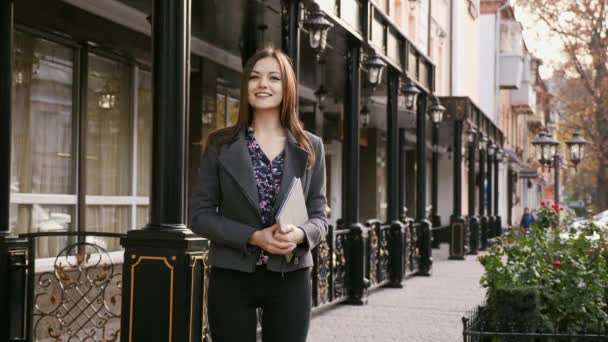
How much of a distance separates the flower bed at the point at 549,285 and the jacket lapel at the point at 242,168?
383 cm

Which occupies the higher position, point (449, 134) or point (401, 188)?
point (449, 134)

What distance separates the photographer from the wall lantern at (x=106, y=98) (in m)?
11.5

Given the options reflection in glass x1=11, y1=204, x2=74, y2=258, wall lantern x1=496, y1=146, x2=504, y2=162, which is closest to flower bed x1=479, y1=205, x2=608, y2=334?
reflection in glass x1=11, y1=204, x2=74, y2=258

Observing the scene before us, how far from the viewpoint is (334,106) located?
74.2 feet

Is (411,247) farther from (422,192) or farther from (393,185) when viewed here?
(393,185)

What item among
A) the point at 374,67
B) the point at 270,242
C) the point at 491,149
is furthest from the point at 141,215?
the point at 491,149

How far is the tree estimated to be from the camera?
3688 cm

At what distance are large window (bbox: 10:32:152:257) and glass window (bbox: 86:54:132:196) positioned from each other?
0.01m

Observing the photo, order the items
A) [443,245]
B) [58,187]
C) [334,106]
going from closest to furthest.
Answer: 1. [58,187]
2. [334,106]
3. [443,245]

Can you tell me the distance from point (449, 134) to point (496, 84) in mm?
17299

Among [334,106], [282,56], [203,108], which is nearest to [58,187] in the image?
[203,108]

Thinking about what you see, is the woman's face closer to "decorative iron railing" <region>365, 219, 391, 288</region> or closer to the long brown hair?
the long brown hair

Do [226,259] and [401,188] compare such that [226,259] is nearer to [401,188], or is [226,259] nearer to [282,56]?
[282,56]

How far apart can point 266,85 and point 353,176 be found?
32.7ft
